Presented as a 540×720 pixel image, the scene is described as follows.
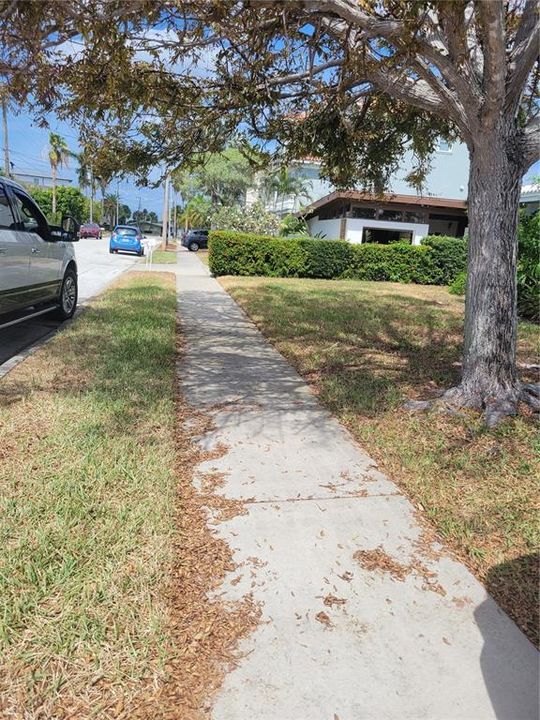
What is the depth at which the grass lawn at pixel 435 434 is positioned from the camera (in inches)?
117

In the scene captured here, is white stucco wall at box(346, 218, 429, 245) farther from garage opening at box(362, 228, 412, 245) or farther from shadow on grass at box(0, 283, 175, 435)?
shadow on grass at box(0, 283, 175, 435)

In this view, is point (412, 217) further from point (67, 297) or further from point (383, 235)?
point (67, 297)

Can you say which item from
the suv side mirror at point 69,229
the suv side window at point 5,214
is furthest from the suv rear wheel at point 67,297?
the suv side window at point 5,214

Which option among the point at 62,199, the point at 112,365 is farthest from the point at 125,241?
the point at 62,199

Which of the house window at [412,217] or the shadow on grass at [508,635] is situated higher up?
the house window at [412,217]

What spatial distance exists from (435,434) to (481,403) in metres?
0.76

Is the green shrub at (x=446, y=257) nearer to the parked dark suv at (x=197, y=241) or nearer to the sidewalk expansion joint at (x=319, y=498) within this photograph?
the sidewalk expansion joint at (x=319, y=498)

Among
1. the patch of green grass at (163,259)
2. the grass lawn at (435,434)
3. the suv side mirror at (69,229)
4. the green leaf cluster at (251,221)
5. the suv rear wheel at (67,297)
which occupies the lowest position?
the grass lawn at (435,434)

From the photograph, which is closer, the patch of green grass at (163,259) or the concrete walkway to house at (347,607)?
the concrete walkway to house at (347,607)

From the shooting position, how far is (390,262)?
19281mm

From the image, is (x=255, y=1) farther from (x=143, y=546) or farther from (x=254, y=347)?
(x=254, y=347)

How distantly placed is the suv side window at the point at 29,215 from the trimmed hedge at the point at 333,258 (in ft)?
34.0

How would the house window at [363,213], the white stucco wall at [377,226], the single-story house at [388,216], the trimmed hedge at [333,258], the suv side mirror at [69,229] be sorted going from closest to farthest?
the suv side mirror at [69,229]
the trimmed hedge at [333,258]
the single-story house at [388,216]
the white stucco wall at [377,226]
the house window at [363,213]

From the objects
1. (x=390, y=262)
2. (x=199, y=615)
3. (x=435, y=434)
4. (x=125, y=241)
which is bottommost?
(x=199, y=615)
